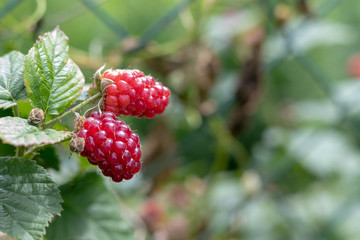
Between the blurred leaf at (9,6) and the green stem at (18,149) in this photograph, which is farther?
the blurred leaf at (9,6)

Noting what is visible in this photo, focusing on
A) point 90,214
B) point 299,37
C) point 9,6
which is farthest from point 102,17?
point 299,37

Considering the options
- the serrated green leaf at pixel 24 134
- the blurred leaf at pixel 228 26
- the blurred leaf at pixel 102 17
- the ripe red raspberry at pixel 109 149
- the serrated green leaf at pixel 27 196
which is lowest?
the serrated green leaf at pixel 27 196

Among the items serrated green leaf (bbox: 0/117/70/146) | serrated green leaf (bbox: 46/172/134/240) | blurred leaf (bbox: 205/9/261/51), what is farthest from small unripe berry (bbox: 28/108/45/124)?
blurred leaf (bbox: 205/9/261/51)

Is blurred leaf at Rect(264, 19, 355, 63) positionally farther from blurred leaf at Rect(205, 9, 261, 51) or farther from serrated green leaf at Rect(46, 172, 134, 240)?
serrated green leaf at Rect(46, 172, 134, 240)

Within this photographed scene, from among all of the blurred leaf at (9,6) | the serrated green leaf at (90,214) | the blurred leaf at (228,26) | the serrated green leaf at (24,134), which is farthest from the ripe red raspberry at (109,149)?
the blurred leaf at (228,26)

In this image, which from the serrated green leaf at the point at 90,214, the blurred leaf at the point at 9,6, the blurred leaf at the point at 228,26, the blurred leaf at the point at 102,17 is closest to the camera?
the serrated green leaf at the point at 90,214

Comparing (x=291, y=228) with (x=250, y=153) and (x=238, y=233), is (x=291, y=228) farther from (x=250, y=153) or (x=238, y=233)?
(x=250, y=153)

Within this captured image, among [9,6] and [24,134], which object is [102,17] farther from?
[24,134]

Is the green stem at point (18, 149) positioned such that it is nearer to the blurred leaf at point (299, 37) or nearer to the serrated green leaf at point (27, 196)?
the serrated green leaf at point (27, 196)

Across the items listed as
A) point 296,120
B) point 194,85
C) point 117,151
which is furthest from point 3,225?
point 296,120
